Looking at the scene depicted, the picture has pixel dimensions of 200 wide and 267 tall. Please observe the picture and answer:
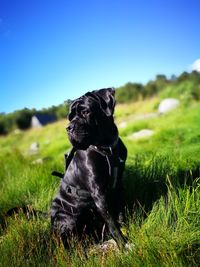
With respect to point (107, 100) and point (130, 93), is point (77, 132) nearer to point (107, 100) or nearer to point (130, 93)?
point (107, 100)

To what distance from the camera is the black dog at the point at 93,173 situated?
384 centimetres

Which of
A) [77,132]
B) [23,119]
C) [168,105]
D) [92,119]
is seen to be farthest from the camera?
Result: [23,119]

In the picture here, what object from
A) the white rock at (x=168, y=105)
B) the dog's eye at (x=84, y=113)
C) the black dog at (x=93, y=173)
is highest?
the dog's eye at (x=84, y=113)

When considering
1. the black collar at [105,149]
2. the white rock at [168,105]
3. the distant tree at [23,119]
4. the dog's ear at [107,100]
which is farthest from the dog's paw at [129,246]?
the distant tree at [23,119]

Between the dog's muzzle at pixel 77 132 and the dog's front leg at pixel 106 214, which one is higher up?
the dog's muzzle at pixel 77 132

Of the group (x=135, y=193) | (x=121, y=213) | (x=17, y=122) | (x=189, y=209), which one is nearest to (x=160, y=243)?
(x=189, y=209)

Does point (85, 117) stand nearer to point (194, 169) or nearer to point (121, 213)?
Result: point (121, 213)

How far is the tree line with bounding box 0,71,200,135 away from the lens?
901 inches

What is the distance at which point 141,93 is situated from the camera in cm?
3008

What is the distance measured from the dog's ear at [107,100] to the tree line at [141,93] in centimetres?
1134

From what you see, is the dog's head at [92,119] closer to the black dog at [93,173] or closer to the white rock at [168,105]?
the black dog at [93,173]

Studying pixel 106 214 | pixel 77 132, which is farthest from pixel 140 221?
pixel 77 132

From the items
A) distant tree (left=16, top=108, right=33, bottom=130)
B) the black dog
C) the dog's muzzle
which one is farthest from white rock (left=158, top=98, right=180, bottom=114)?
the dog's muzzle

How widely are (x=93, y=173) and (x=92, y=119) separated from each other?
50 cm
